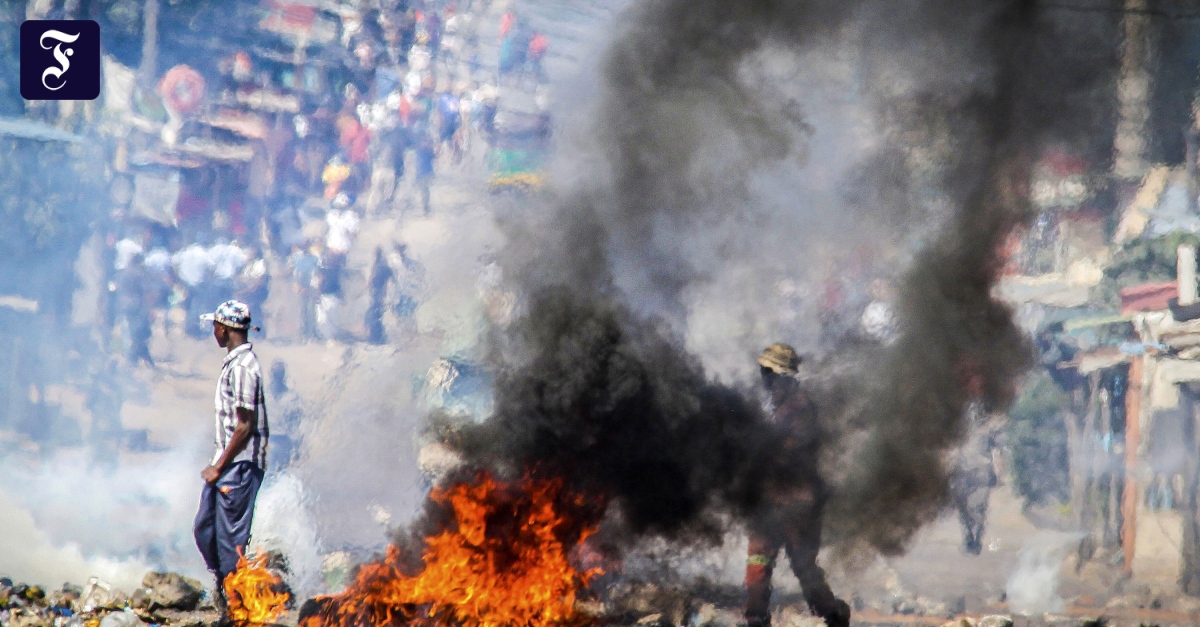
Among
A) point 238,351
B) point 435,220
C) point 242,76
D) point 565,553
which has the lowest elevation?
point 565,553

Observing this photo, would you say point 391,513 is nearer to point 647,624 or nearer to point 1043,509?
point 647,624

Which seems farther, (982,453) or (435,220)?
(435,220)

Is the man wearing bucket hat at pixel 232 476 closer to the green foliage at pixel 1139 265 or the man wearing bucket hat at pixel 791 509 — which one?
the man wearing bucket hat at pixel 791 509

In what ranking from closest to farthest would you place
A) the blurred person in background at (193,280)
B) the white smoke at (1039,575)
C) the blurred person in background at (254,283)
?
the white smoke at (1039,575) < the blurred person in background at (193,280) < the blurred person in background at (254,283)

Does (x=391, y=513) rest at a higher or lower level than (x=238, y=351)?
lower

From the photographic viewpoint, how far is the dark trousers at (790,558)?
22.6 feet

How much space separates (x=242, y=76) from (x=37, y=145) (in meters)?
2.90

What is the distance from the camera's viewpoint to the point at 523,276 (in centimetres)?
835

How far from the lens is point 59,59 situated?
536 inches

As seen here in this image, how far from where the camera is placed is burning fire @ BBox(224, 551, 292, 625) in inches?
241

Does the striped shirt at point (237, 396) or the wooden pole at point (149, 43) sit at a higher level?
the wooden pole at point (149, 43)

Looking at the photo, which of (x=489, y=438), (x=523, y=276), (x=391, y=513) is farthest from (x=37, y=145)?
(x=489, y=438)

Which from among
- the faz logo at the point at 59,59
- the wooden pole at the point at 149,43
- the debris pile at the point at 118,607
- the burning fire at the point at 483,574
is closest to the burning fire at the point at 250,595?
the debris pile at the point at 118,607

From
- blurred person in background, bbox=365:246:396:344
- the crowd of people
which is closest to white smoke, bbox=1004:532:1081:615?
the crowd of people
